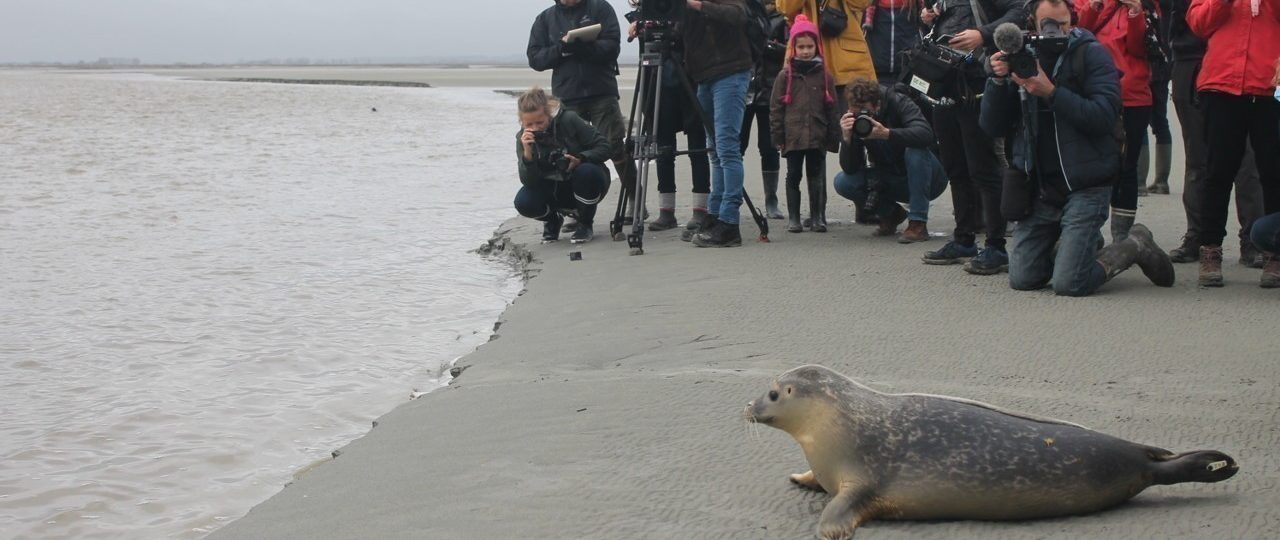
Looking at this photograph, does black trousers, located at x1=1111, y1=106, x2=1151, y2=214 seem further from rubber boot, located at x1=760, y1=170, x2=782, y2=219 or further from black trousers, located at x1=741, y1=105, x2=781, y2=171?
rubber boot, located at x1=760, y1=170, x2=782, y2=219

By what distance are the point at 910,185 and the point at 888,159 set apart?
0.25 meters

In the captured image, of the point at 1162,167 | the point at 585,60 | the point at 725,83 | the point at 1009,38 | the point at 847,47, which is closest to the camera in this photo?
the point at 1009,38

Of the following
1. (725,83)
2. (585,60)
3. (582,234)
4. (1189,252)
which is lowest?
(582,234)

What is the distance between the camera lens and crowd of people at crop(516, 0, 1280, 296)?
5742 mm

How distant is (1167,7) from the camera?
290 inches

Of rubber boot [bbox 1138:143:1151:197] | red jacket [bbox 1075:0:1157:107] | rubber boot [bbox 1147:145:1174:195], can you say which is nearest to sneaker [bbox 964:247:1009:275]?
red jacket [bbox 1075:0:1157:107]

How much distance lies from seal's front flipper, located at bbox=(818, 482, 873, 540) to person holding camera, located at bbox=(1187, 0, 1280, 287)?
11.5 ft

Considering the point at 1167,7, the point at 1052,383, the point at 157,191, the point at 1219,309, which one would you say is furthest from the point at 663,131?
the point at 157,191

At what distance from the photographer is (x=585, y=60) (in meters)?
8.43

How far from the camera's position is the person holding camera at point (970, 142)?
640cm

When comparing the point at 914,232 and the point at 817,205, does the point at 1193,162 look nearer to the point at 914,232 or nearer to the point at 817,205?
the point at 914,232

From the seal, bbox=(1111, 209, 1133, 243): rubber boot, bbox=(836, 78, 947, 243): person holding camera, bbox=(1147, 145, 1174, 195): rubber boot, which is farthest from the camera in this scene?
bbox=(1147, 145, 1174, 195): rubber boot

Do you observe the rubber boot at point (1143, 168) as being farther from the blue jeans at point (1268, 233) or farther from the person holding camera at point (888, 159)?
the blue jeans at point (1268, 233)

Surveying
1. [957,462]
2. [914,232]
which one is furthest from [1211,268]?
[957,462]
